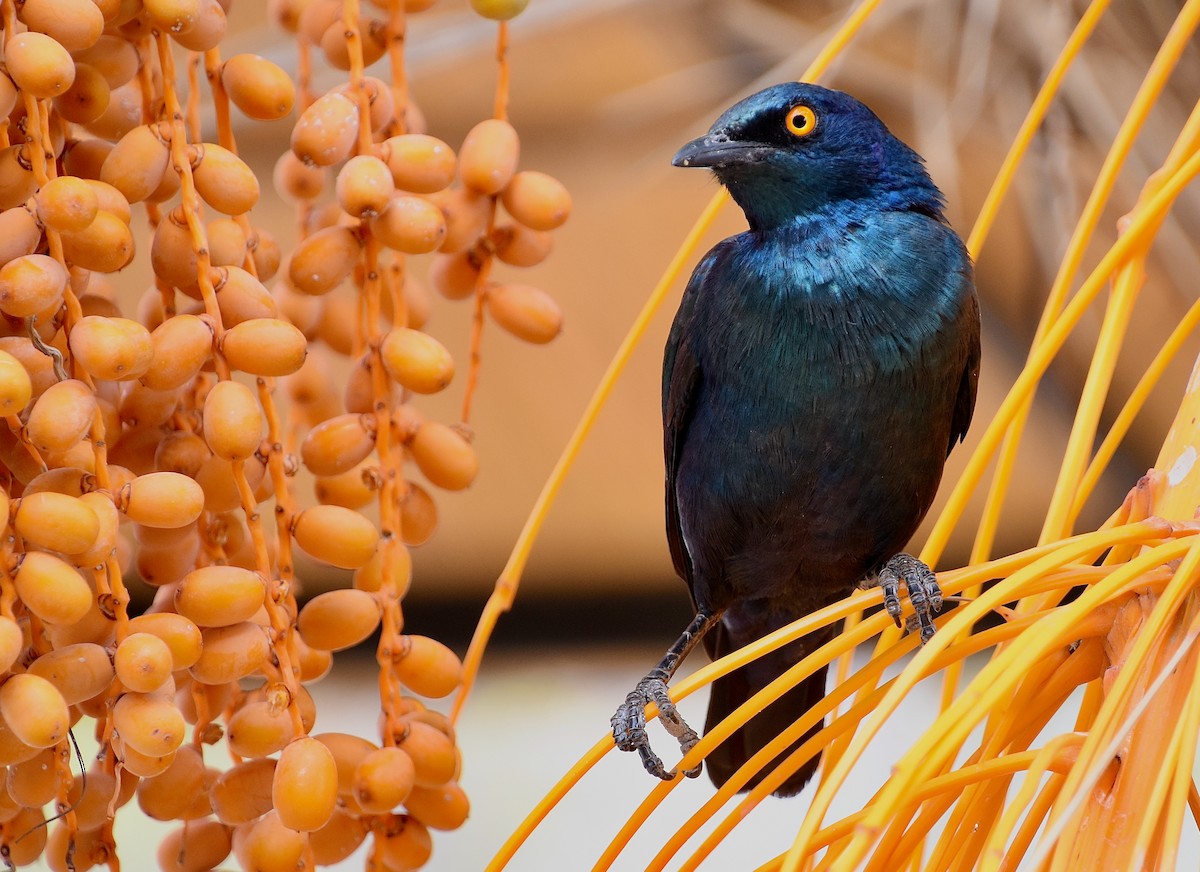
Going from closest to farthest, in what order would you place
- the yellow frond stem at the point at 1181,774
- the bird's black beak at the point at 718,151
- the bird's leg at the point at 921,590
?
the yellow frond stem at the point at 1181,774, the bird's leg at the point at 921,590, the bird's black beak at the point at 718,151

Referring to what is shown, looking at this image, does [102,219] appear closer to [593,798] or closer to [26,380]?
[26,380]

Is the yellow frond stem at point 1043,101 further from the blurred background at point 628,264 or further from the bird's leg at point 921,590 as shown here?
the blurred background at point 628,264

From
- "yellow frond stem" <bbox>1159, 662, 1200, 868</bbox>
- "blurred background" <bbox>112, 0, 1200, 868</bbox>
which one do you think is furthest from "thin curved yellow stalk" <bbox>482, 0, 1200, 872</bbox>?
→ "blurred background" <bbox>112, 0, 1200, 868</bbox>

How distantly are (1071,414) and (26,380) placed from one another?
1.27 meters

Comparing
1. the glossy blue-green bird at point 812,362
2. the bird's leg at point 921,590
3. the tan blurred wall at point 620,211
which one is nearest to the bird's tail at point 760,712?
the glossy blue-green bird at point 812,362

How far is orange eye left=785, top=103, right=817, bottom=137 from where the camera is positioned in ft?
2.57

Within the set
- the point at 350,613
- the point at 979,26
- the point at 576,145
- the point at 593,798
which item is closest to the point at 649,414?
the point at 576,145

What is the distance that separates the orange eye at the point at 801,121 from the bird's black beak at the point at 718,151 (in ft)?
0.08

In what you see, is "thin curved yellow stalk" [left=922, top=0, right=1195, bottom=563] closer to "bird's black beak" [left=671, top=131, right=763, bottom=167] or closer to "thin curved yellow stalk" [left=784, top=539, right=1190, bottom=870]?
"thin curved yellow stalk" [left=784, top=539, right=1190, bottom=870]

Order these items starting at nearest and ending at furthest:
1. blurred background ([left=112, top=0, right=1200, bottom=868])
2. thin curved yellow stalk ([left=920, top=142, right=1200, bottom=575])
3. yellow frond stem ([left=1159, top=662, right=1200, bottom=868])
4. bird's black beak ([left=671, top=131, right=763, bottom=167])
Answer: yellow frond stem ([left=1159, top=662, right=1200, bottom=868]) < thin curved yellow stalk ([left=920, top=142, right=1200, bottom=575]) < bird's black beak ([left=671, top=131, right=763, bottom=167]) < blurred background ([left=112, top=0, right=1200, bottom=868])

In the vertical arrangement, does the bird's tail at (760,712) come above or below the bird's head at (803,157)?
below

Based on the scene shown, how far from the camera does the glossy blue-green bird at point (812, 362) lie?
77 centimetres

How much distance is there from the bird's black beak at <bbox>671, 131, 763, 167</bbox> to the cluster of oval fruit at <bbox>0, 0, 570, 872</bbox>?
164 millimetres

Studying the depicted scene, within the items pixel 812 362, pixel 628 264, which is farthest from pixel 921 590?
pixel 628 264
